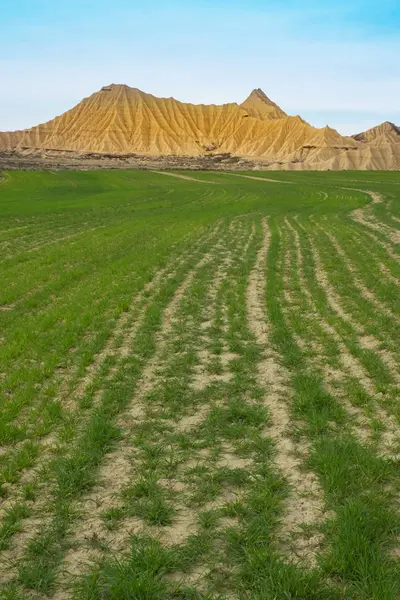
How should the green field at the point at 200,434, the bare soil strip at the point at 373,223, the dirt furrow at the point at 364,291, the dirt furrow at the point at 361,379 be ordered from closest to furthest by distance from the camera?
the green field at the point at 200,434 → the dirt furrow at the point at 361,379 → the dirt furrow at the point at 364,291 → the bare soil strip at the point at 373,223

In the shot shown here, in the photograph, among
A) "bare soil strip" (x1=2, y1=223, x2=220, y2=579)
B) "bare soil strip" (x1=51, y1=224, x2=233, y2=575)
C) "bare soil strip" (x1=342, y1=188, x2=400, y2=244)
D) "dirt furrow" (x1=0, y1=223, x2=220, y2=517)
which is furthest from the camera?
"bare soil strip" (x1=342, y1=188, x2=400, y2=244)

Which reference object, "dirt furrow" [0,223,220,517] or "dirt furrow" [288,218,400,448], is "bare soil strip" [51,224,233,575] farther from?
"dirt furrow" [288,218,400,448]

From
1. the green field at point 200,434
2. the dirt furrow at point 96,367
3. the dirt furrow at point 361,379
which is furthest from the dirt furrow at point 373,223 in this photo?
the dirt furrow at point 96,367

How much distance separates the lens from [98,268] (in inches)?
770

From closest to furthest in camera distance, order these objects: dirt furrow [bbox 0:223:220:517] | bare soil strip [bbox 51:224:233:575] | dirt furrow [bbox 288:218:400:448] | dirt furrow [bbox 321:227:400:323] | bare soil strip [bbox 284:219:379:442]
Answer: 1. bare soil strip [bbox 51:224:233:575]
2. dirt furrow [bbox 0:223:220:517]
3. dirt furrow [bbox 288:218:400:448]
4. bare soil strip [bbox 284:219:379:442]
5. dirt furrow [bbox 321:227:400:323]

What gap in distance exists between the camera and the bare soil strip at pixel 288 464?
17.4 feet

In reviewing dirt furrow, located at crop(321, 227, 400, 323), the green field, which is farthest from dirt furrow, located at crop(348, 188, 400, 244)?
the green field

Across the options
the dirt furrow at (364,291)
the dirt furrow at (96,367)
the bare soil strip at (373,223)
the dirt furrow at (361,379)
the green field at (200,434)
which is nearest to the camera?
the green field at (200,434)

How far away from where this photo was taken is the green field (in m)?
4.92

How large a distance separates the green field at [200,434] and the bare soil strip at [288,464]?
0.03 meters

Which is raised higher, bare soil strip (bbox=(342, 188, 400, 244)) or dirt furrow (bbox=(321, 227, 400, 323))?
bare soil strip (bbox=(342, 188, 400, 244))

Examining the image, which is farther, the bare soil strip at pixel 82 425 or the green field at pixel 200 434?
the bare soil strip at pixel 82 425

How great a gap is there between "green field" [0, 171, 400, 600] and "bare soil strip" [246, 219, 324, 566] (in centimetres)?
3

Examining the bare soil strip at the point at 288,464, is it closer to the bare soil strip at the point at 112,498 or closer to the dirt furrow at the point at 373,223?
the bare soil strip at the point at 112,498
